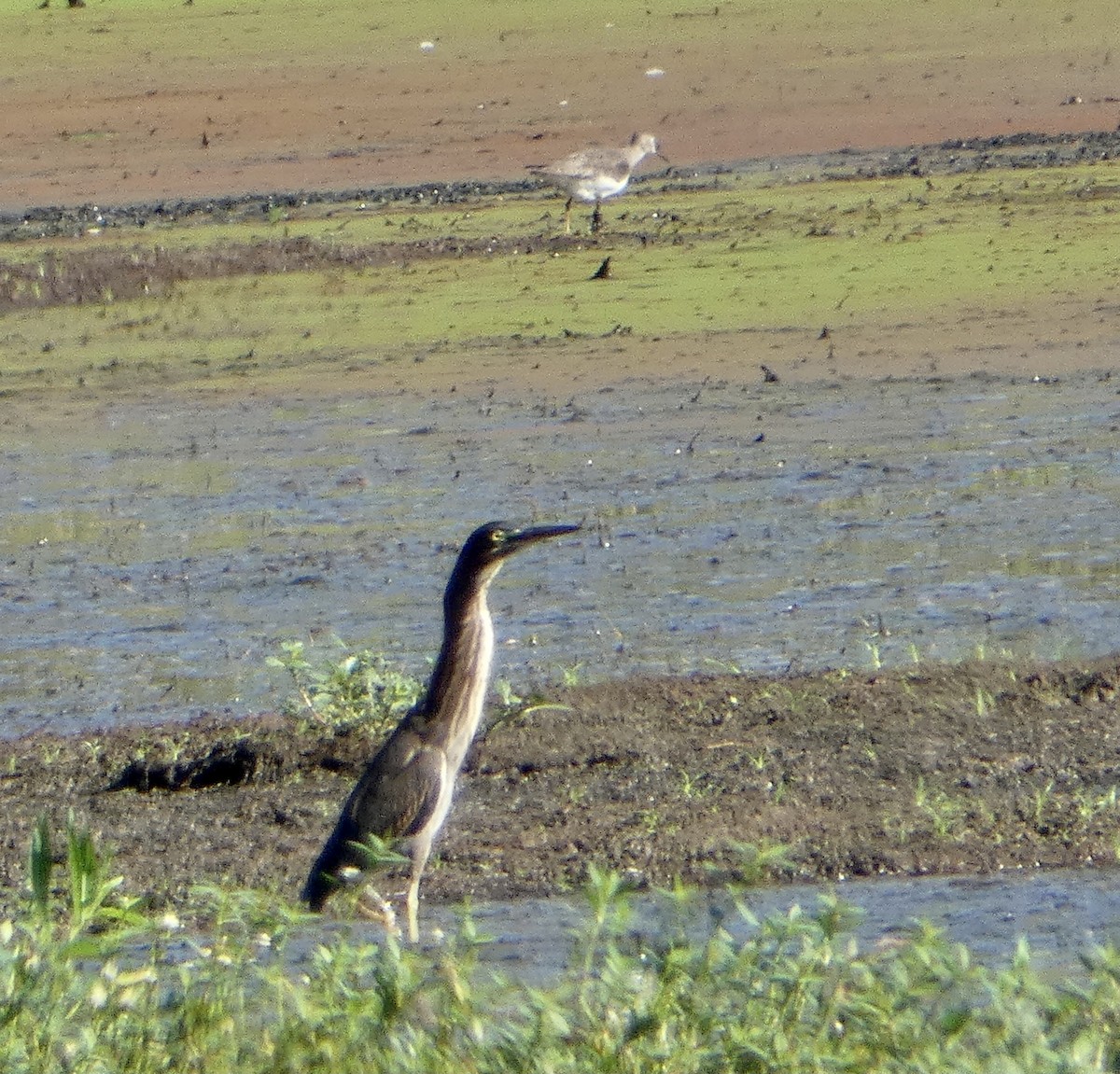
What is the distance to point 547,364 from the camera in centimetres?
1353

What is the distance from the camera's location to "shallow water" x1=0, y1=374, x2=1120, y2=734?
837 cm

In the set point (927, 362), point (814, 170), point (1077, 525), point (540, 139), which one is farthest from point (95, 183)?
point (1077, 525)

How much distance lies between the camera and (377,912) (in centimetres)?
558

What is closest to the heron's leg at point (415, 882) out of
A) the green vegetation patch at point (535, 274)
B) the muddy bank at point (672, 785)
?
the muddy bank at point (672, 785)

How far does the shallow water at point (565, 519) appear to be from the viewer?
8367 mm

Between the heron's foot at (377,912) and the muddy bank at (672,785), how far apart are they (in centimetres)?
30

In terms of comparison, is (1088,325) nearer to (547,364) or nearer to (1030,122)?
(547,364)

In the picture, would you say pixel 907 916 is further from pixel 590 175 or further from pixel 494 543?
pixel 590 175

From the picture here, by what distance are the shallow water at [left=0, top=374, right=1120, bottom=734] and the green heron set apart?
1.80 m

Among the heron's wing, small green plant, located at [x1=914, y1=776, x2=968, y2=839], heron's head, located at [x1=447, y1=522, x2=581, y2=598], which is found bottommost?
small green plant, located at [x1=914, y1=776, x2=968, y2=839]

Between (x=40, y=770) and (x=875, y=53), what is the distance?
19.9m

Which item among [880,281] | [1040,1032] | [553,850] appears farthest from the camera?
[880,281]

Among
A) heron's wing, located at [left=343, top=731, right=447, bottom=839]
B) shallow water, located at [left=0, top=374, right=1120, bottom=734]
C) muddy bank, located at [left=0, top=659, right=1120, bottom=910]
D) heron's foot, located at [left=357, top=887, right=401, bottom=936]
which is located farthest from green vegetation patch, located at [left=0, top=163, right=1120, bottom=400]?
heron's foot, located at [left=357, top=887, right=401, bottom=936]

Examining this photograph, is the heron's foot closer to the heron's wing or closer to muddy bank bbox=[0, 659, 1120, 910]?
the heron's wing
